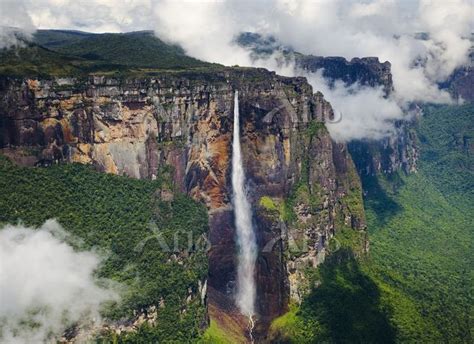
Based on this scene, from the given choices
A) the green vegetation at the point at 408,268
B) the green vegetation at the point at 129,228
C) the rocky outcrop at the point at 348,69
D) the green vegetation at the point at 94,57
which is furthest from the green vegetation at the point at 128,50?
the rocky outcrop at the point at 348,69

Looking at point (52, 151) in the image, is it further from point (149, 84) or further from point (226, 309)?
point (226, 309)

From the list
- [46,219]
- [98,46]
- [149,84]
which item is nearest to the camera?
[46,219]

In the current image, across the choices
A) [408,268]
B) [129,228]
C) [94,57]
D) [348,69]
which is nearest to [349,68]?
[348,69]

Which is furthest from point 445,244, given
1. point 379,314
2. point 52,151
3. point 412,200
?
point 52,151

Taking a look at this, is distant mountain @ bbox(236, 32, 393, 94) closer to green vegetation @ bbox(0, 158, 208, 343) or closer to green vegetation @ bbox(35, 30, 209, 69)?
green vegetation @ bbox(35, 30, 209, 69)

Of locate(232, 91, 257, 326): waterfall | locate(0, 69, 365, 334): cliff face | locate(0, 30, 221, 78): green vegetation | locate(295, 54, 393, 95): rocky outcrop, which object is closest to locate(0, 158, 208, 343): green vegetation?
locate(0, 69, 365, 334): cliff face

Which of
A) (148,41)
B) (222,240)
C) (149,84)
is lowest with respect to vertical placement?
(222,240)
